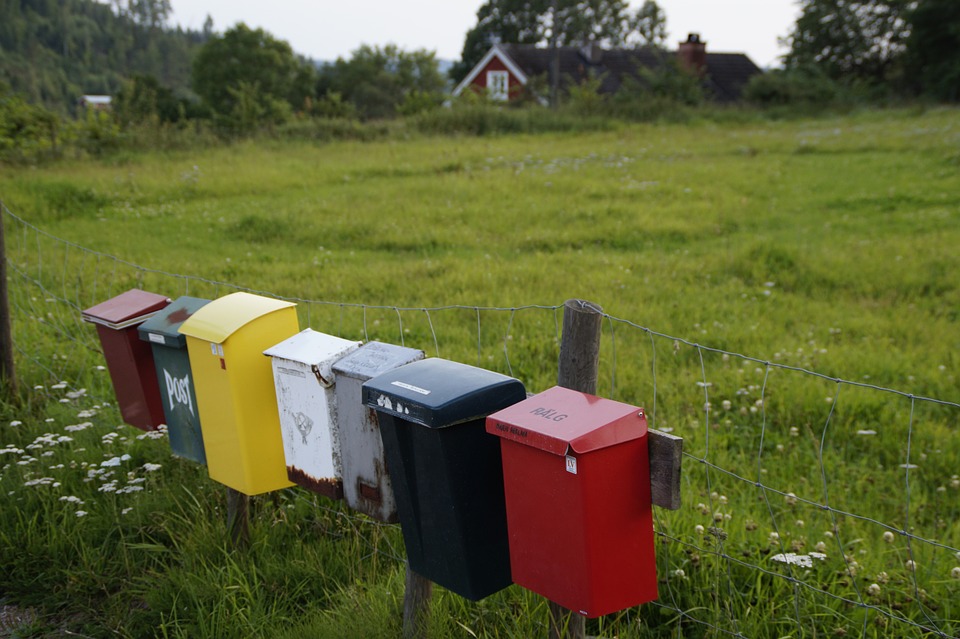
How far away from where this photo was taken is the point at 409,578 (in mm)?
2855

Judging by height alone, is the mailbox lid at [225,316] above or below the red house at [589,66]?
below

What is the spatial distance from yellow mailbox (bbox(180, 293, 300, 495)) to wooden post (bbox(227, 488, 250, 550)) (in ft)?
0.64

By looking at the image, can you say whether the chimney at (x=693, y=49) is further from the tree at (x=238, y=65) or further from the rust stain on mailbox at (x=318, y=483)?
the rust stain on mailbox at (x=318, y=483)

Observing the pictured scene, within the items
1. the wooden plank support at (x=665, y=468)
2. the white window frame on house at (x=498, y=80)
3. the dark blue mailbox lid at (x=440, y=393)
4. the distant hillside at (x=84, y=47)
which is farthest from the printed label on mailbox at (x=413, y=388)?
Answer: the distant hillside at (x=84, y=47)

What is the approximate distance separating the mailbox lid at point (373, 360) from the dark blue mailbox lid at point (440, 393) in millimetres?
135

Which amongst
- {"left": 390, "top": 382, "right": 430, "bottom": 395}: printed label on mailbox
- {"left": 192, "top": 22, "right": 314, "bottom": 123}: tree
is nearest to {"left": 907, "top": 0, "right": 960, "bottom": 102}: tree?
{"left": 192, "top": 22, "right": 314, "bottom": 123}: tree

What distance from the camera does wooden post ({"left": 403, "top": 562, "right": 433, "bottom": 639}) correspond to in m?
2.84

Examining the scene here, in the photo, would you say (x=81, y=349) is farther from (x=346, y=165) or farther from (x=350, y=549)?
(x=346, y=165)

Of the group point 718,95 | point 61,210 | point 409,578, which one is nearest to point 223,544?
point 409,578

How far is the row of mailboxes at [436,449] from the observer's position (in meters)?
2.22

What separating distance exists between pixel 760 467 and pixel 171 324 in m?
2.92

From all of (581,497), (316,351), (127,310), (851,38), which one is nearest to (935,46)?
(851,38)

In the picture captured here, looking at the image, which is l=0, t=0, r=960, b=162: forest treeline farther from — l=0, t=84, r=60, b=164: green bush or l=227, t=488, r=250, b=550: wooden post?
l=227, t=488, r=250, b=550: wooden post

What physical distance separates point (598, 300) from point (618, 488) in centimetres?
540
